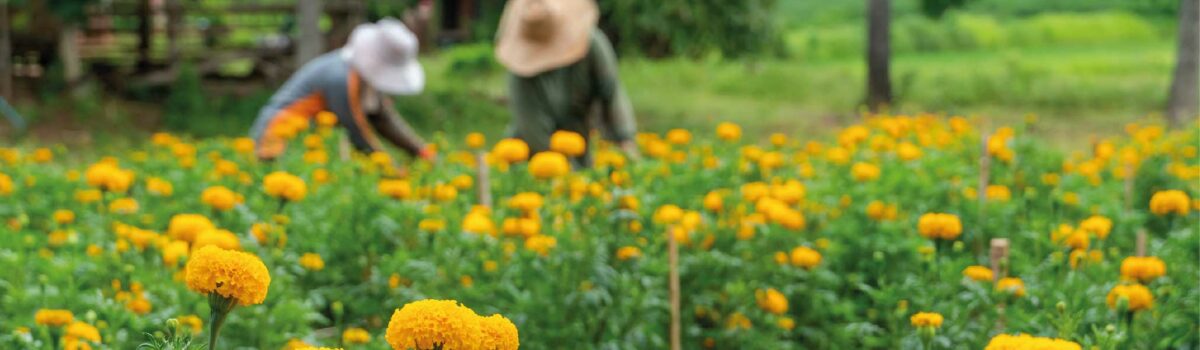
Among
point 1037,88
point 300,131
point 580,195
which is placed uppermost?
point 580,195

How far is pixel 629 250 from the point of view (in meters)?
3.79

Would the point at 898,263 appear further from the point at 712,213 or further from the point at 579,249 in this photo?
the point at 579,249

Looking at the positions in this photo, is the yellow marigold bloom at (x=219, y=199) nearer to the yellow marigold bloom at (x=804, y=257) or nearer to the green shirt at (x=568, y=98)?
the yellow marigold bloom at (x=804, y=257)

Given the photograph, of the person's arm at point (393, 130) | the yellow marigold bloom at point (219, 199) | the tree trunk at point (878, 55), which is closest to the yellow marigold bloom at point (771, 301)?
the yellow marigold bloom at point (219, 199)

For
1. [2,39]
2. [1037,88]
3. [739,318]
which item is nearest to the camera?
[739,318]

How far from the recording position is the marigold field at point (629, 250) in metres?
3.12

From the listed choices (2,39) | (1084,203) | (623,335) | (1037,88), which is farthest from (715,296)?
(1037,88)

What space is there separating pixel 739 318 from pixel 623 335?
1.37 feet

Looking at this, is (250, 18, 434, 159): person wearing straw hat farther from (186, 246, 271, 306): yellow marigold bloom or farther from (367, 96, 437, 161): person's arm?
(186, 246, 271, 306): yellow marigold bloom

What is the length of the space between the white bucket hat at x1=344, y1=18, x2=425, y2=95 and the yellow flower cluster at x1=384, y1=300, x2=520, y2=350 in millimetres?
5429

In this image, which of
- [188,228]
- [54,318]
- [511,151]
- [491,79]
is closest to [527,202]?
[511,151]

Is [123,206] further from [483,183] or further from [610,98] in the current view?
[610,98]

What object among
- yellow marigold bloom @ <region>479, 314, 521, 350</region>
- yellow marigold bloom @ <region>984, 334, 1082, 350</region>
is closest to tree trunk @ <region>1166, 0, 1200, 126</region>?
yellow marigold bloom @ <region>984, 334, 1082, 350</region>

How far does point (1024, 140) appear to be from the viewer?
585 centimetres
